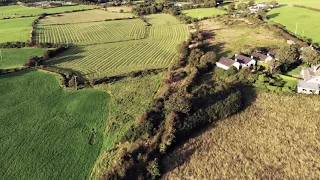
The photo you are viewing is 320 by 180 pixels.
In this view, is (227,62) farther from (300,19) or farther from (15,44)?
(300,19)

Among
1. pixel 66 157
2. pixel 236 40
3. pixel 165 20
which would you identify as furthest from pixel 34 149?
pixel 165 20

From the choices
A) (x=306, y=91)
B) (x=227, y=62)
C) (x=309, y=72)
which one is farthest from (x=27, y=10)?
(x=306, y=91)

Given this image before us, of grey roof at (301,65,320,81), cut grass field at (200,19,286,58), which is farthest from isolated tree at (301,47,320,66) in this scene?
cut grass field at (200,19,286,58)

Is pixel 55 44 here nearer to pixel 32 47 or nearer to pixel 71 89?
pixel 32 47

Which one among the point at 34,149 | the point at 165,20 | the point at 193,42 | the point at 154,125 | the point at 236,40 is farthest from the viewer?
the point at 165,20

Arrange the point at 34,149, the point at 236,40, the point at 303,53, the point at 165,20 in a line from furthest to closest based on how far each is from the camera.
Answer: the point at 165,20, the point at 236,40, the point at 303,53, the point at 34,149

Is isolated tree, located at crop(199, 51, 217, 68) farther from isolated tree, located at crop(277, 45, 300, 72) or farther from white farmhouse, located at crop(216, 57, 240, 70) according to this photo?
isolated tree, located at crop(277, 45, 300, 72)

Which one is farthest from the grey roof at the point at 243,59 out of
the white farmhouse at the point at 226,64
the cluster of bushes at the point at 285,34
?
the cluster of bushes at the point at 285,34

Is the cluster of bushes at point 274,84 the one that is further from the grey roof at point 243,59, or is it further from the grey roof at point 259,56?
the grey roof at point 259,56
